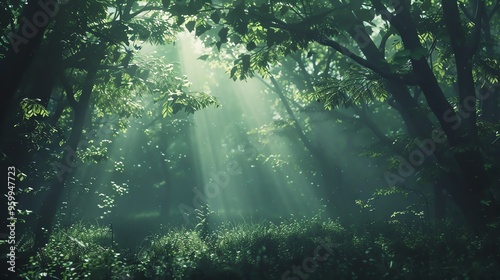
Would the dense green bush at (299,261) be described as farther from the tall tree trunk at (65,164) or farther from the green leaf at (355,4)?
the green leaf at (355,4)

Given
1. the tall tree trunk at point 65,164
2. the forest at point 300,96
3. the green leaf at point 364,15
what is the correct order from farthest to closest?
the tall tree trunk at point 65,164 < the forest at point 300,96 < the green leaf at point 364,15

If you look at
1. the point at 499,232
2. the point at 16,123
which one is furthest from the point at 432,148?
the point at 16,123

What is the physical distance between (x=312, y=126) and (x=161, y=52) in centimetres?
1619

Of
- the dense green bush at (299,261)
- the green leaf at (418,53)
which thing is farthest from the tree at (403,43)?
the dense green bush at (299,261)

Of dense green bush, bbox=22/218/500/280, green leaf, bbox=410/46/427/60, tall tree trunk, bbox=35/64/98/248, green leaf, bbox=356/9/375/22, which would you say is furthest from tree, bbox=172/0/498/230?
tall tree trunk, bbox=35/64/98/248

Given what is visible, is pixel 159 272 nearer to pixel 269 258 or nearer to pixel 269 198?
pixel 269 258

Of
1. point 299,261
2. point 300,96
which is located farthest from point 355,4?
point 300,96

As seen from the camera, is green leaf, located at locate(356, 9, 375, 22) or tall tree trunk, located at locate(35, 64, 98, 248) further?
tall tree trunk, located at locate(35, 64, 98, 248)

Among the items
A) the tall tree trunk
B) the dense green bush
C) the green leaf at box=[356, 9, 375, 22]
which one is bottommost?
the dense green bush

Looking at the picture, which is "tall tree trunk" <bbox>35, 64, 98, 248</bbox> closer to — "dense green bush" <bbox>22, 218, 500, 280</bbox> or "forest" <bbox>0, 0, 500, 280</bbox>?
"forest" <bbox>0, 0, 500, 280</bbox>

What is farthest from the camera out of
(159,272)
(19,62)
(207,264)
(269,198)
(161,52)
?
(269,198)

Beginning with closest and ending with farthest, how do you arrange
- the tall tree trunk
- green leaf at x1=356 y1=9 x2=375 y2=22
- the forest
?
green leaf at x1=356 y1=9 x2=375 y2=22 < the forest < the tall tree trunk

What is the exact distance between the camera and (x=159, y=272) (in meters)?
7.36

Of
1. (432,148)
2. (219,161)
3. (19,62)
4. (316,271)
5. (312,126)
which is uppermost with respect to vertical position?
(219,161)
